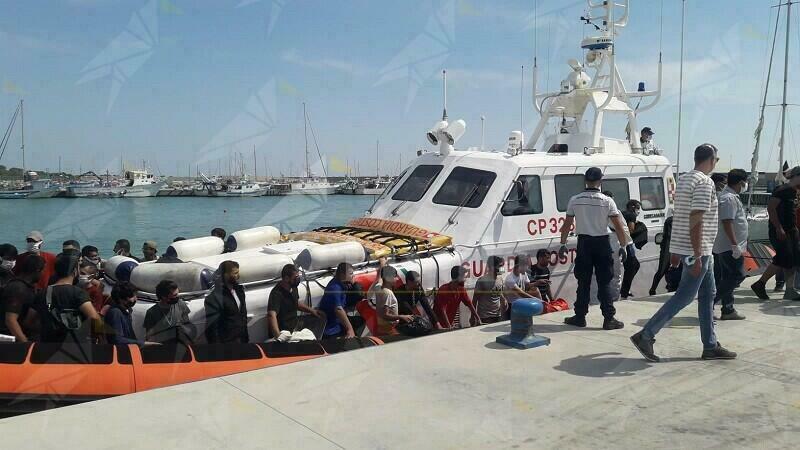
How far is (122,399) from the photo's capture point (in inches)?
148

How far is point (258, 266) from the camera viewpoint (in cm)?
566

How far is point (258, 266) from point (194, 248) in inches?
52.9

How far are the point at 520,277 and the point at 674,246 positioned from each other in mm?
2261

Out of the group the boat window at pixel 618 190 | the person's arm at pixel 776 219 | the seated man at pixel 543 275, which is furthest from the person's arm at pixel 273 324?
the person's arm at pixel 776 219

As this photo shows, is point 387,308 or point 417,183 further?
point 417,183

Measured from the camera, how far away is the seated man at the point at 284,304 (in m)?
5.35

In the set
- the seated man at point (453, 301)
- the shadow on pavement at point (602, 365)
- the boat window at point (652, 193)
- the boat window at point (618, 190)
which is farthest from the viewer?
the boat window at point (652, 193)

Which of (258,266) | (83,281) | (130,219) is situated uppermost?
(258,266)

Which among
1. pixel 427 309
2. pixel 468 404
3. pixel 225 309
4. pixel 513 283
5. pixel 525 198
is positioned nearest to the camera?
pixel 468 404

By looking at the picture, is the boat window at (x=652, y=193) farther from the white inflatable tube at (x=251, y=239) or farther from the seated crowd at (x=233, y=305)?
the white inflatable tube at (x=251, y=239)

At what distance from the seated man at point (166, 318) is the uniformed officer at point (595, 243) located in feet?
10.9

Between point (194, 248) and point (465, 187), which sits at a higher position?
point (465, 187)

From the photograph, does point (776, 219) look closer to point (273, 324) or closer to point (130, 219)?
point (273, 324)

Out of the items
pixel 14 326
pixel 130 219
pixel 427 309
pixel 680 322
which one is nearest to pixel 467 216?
pixel 427 309
